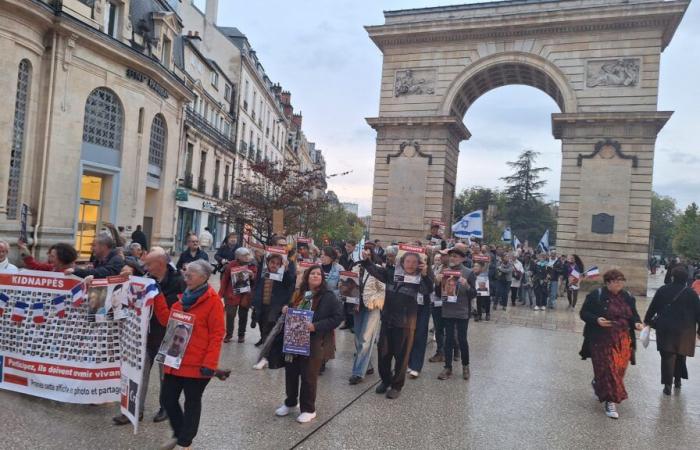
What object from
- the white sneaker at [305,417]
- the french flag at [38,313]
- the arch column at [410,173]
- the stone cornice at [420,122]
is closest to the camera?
the white sneaker at [305,417]

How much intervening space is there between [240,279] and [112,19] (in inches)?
669

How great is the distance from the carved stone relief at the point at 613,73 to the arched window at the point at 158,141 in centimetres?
1977

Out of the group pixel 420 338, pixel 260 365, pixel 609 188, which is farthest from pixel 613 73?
pixel 260 365

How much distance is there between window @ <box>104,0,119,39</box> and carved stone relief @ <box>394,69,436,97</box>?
13.1 meters

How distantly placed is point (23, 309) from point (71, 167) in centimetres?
1553

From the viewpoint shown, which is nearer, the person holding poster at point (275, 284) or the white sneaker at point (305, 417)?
the white sneaker at point (305, 417)

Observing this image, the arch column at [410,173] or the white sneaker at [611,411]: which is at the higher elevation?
the arch column at [410,173]

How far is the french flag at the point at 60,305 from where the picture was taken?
5.57 metres

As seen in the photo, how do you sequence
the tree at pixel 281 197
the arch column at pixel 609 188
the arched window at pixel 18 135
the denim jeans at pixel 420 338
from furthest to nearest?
1. the arch column at pixel 609 188
2. the tree at pixel 281 197
3. the arched window at pixel 18 135
4. the denim jeans at pixel 420 338

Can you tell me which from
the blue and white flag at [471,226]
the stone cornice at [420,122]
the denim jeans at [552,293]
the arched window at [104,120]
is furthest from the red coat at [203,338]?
the stone cornice at [420,122]

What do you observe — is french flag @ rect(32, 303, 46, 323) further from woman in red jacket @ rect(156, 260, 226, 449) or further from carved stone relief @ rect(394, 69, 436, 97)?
carved stone relief @ rect(394, 69, 436, 97)

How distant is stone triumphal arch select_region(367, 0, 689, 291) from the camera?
22.9 m

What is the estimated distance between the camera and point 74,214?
19.9m

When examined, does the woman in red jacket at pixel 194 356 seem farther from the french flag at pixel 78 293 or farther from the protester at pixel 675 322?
the protester at pixel 675 322
